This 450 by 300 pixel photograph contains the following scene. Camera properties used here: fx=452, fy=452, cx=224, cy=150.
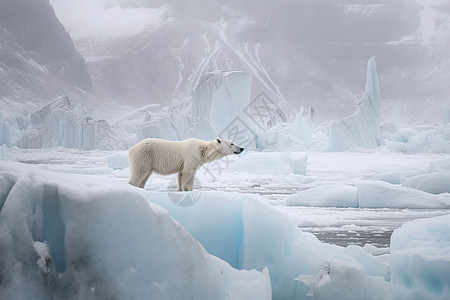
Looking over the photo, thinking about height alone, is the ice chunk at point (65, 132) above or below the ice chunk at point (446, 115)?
below

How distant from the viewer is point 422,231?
318 cm

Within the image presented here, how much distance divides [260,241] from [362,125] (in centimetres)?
2427

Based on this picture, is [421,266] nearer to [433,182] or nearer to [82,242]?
[82,242]

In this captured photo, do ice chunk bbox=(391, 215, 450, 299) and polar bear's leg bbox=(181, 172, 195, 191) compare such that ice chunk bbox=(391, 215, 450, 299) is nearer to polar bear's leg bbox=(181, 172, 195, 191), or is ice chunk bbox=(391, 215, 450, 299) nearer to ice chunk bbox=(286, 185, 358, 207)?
polar bear's leg bbox=(181, 172, 195, 191)

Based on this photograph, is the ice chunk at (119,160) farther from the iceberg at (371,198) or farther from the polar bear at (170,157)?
the polar bear at (170,157)

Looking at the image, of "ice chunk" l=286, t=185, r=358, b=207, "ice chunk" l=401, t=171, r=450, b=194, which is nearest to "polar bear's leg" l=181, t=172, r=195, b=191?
"ice chunk" l=286, t=185, r=358, b=207

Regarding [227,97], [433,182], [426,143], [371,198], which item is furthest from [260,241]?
[426,143]

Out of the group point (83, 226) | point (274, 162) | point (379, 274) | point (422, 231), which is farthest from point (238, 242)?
point (274, 162)

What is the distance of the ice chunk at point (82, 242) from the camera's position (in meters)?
1.76

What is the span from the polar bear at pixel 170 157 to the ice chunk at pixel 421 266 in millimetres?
2294

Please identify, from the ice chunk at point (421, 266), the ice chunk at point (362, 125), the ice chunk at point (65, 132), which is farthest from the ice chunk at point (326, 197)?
the ice chunk at point (65, 132)

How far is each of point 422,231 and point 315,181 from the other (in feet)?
30.4

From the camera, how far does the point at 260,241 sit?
3188 millimetres

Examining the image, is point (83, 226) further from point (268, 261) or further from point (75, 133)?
point (75, 133)
